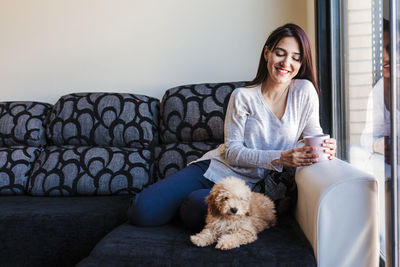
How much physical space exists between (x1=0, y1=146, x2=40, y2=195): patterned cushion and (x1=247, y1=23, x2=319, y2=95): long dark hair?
4.76 ft

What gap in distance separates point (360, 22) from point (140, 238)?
4.35ft

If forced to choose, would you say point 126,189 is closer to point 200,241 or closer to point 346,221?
point 200,241

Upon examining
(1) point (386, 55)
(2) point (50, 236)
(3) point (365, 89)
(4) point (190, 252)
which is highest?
(1) point (386, 55)

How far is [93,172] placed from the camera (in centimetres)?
214

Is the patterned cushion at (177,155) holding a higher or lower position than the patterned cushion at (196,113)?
lower

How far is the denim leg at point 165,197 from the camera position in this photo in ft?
4.80

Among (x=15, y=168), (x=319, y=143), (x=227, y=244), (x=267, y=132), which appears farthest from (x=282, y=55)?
(x=15, y=168)

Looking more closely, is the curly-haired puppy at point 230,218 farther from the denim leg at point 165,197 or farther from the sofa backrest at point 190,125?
the sofa backrest at point 190,125

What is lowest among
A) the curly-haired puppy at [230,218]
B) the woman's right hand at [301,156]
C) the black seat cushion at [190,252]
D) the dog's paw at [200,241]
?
the black seat cushion at [190,252]

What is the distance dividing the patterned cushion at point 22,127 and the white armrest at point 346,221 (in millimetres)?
1841

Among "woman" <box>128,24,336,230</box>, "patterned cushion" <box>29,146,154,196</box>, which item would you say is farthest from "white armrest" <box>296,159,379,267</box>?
"patterned cushion" <box>29,146,154,196</box>

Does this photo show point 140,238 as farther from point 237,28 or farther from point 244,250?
point 237,28

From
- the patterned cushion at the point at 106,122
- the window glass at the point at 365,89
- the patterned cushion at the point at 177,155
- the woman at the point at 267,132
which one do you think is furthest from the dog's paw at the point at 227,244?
the patterned cushion at the point at 106,122

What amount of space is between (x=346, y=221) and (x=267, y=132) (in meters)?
0.55
